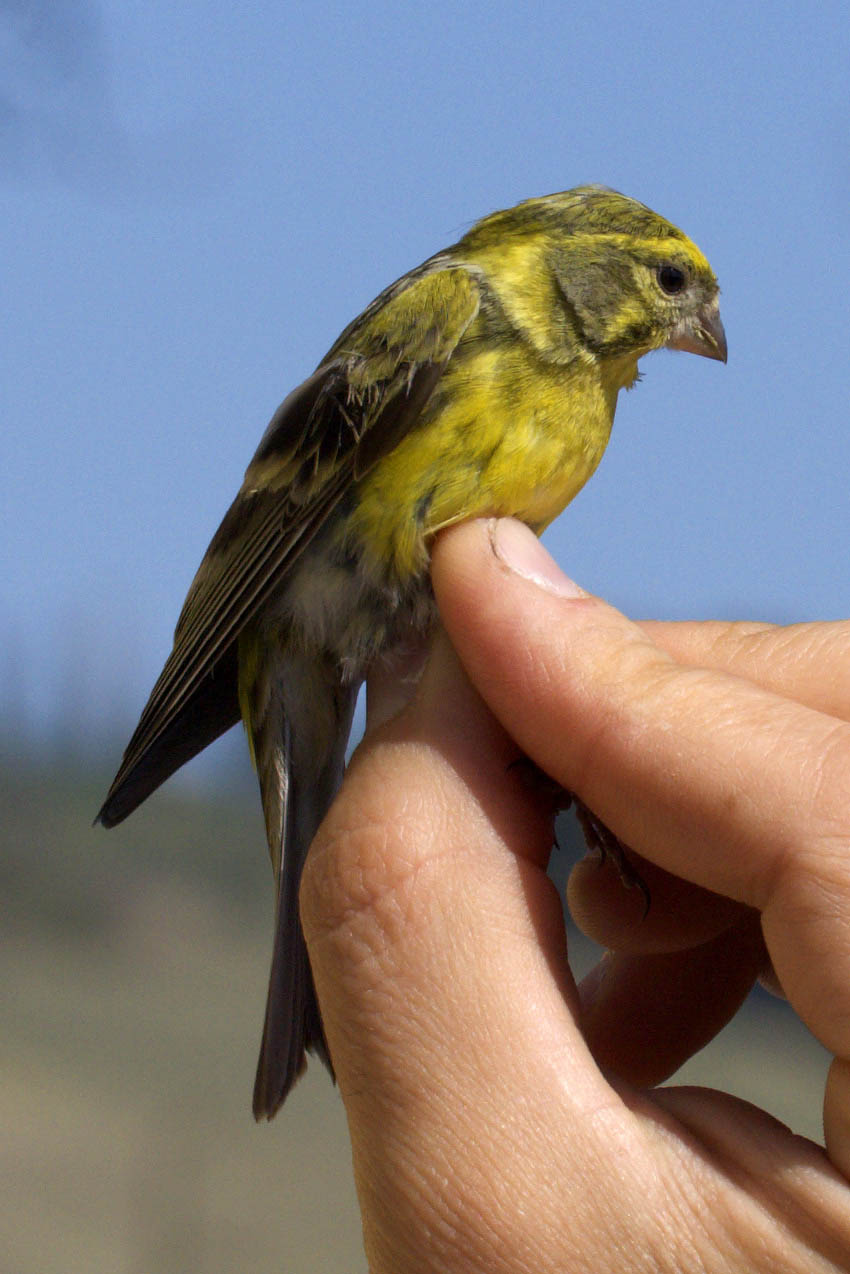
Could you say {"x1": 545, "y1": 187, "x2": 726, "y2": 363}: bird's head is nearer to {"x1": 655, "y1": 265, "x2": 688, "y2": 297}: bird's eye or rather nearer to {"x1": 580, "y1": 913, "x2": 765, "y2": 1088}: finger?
{"x1": 655, "y1": 265, "x2": 688, "y2": 297}: bird's eye

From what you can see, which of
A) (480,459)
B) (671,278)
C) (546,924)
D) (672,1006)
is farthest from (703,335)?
(546,924)

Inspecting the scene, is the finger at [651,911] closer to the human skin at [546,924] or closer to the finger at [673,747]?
the human skin at [546,924]

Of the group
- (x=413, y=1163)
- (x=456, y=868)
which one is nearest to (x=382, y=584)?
(x=456, y=868)

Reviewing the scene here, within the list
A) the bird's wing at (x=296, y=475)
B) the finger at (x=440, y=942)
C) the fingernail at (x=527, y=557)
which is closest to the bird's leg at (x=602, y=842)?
the finger at (x=440, y=942)

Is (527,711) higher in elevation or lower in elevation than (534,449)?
lower

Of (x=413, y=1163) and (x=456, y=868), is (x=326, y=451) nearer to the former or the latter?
(x=456, y=868)

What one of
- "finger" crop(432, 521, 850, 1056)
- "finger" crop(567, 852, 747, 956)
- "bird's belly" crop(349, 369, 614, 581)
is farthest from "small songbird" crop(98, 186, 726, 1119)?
"finger" crop(567, 852, 747, 956)
